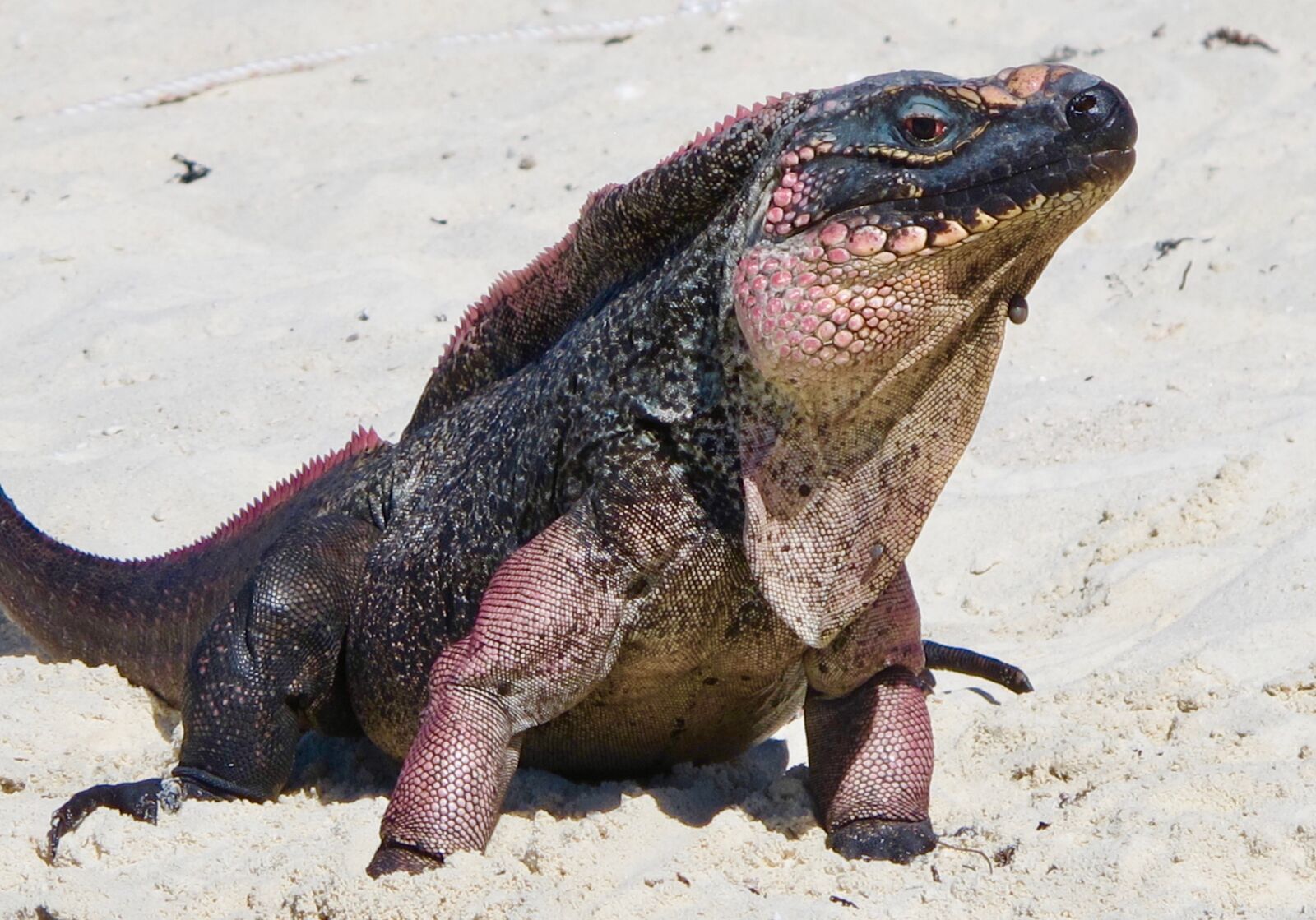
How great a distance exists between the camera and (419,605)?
14.7 feet

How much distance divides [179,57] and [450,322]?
4.58 metres

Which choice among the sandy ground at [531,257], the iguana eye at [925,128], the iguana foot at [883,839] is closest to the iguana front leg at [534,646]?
the sandy ground at [531,257]

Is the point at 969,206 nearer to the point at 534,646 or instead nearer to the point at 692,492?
the point at 692,492

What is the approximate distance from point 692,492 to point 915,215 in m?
0.76

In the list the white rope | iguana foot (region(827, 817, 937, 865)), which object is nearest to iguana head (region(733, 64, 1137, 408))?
iguana foot (region(827, 817, 937, 865))

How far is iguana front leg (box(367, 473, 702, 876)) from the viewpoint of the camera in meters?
3.87

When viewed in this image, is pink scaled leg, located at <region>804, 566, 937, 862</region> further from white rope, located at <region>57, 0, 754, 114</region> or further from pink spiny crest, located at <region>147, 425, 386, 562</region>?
white rope, located at <region>57, 0, 754, 114</region>

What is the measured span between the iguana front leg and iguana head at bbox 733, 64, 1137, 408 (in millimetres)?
453

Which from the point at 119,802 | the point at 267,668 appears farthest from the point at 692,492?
the point at 119,802

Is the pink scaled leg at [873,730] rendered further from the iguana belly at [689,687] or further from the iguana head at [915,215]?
the iguana head at [915,215]

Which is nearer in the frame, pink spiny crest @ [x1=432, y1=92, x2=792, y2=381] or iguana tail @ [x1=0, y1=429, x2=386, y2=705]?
pink spiny crest @ [x1=432, y1=92, x2=792, y2=381]

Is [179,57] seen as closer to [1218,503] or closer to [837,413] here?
[1218,503]

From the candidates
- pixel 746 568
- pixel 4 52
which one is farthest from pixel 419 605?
pixel 4 52

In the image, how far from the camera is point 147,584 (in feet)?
17.6
